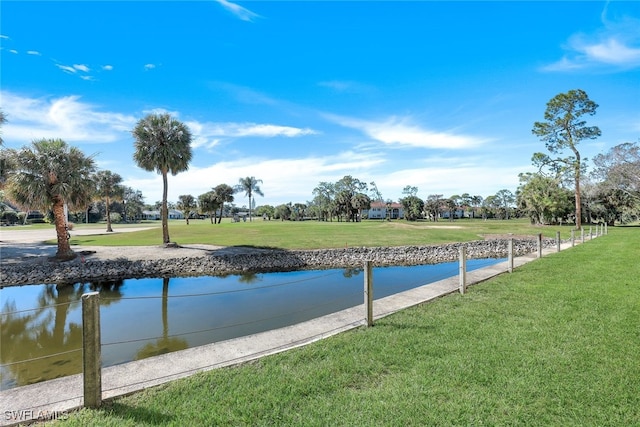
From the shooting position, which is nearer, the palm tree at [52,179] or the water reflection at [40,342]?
the water reflection at [40,342]

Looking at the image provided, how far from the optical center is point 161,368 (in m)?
4.24

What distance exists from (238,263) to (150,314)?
9261 millimetres

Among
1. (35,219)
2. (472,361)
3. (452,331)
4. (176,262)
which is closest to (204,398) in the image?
(472,361)

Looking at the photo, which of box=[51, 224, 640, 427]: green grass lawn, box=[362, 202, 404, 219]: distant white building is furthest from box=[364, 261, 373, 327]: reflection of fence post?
box=[362, 202, 404, 219]: distant white building

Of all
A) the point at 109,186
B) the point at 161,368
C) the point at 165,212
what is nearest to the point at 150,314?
the point at 161,368

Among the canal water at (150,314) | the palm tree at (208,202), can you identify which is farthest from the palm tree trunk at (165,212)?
the palm tree at (208,202)

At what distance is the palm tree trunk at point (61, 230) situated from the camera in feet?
60.3

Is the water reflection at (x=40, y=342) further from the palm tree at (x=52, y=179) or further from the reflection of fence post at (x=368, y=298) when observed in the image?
the palm tree at (x=52, y=179)

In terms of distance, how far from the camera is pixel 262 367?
4160 mm

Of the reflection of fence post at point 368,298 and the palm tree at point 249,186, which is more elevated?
the palm tree at point 249,186

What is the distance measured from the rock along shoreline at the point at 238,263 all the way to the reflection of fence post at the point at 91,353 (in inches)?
489

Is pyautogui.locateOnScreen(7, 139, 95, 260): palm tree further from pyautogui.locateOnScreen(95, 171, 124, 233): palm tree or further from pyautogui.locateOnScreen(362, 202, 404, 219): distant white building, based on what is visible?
pyautogui.locateOnScreen(362, 202, 404, 219): distant white building

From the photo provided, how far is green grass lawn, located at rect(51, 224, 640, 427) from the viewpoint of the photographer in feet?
10.00

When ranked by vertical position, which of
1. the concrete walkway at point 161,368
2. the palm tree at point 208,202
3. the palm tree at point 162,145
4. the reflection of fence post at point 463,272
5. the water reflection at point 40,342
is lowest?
the water reflection at point 40,342
